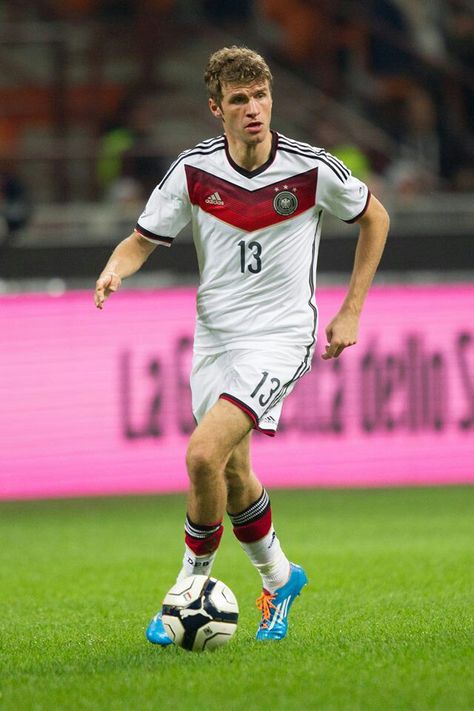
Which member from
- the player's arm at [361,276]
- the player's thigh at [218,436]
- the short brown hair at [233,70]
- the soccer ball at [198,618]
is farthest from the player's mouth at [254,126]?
the soccer ball at [198,618]

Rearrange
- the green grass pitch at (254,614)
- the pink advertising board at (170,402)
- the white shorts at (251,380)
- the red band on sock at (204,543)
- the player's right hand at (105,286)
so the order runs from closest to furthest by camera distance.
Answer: the green grass pitch at (254,614), the player's right hand at (105,286), the white shorts at (251,380), the red band on sock at (204,543), the pink advertising board at (170,402)

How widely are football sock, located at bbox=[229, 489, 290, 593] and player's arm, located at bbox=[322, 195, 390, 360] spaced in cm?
68

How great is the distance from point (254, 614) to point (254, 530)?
0.86m

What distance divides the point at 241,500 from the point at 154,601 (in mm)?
1503

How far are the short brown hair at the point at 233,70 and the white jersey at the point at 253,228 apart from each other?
0.27 metres

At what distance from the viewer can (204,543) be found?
5.41 m

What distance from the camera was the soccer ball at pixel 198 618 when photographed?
5203 mm

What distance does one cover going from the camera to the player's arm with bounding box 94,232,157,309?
525 centimetres

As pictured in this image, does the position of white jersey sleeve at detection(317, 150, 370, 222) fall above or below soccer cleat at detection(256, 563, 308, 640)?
above

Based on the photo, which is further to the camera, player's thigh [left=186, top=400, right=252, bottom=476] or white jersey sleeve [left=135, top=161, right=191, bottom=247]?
white jersey sleeve [left=135, top=161, right=191, bottom=247]

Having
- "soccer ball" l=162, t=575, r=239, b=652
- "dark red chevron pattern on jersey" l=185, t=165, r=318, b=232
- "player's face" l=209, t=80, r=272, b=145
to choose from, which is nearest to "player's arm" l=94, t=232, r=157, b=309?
"dark red chevron pattern on jersey" l=185, t=165, r=318, b=232

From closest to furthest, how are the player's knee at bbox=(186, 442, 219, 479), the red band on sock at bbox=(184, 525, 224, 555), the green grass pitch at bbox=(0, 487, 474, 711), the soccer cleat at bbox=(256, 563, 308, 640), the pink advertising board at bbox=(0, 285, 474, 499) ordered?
the green grass pitch at bbox=(0, 487, 474, 711)
the player's knee at bbox=(186, 442, 219, 479)
the red band on sock at bbox=(184, 525, 224, 555)
the soccer cleat at bbox=(256, 563, 308, 640)
the pink advertising board at bbox=(0, 285, 474, 499)

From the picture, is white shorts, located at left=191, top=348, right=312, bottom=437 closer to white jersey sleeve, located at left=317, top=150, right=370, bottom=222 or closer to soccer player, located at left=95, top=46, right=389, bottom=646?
soccer player, located at left=95, top=46, right=389, bottom=646

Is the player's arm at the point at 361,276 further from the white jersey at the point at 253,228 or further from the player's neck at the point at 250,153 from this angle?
the player's neck at the point at 250,153
